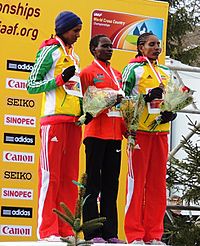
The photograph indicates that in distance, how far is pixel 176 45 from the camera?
19562 millimetres

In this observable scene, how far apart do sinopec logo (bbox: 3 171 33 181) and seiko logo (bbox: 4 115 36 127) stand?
48cm

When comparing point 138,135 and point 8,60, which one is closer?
point 138,135

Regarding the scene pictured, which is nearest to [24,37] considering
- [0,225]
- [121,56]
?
[121,56]

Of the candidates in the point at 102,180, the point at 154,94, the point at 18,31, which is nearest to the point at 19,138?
the point at 18,31

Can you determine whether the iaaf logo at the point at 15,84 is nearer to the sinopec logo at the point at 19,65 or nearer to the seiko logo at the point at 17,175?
the sinopec logo at the point at 19,65

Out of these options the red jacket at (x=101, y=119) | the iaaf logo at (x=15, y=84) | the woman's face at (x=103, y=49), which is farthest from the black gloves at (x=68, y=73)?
the iaaf logo at (x=15, y=84)

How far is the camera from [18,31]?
7980 mm

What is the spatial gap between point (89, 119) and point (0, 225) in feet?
7.56

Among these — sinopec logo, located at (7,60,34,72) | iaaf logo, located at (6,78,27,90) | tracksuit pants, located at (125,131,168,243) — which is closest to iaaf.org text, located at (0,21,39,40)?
sinopec logo, located at (7,60,34,72)

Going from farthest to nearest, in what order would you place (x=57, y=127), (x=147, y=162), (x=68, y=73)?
(x=147, y=162) < (x=57, y=127) < (x=68, y=73)

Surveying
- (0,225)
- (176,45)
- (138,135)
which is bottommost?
(0,225)

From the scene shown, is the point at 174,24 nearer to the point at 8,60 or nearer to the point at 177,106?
the point at 8,60

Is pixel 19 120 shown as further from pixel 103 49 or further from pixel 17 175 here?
→ pixel 103 49

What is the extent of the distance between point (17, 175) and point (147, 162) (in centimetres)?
202
